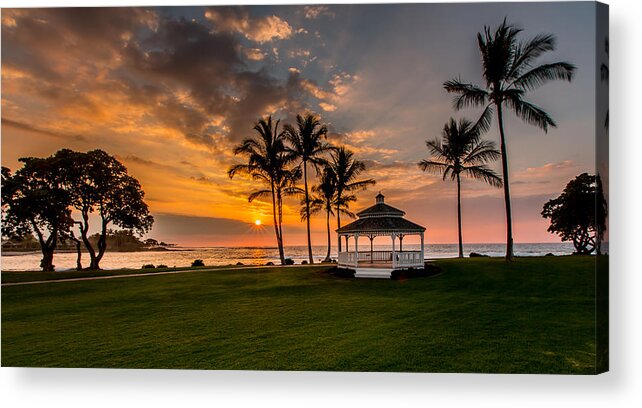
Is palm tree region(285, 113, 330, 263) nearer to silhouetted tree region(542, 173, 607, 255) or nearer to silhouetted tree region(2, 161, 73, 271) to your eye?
silhouetted tree region(542, 173, 607, 255)

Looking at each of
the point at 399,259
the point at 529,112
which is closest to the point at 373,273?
the point at 399,259

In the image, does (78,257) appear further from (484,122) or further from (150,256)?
(484,122)

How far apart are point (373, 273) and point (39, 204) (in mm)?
7055

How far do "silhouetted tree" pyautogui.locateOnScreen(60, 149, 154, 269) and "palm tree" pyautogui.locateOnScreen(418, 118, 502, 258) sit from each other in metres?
5.42

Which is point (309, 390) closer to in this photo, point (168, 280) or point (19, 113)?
point (168, 280)

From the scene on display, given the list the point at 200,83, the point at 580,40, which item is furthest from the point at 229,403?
the point at 580,40

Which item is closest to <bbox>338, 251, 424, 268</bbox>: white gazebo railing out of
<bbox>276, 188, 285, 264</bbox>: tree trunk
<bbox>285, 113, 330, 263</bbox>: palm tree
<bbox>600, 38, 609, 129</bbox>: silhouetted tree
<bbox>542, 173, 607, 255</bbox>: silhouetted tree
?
<bbox>285, 113, 330, 263</bbox>: palm tree

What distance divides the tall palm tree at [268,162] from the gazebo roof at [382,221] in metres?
2.03

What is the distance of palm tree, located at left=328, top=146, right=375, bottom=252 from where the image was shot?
8078 mm

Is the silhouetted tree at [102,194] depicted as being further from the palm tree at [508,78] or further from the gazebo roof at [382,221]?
the palm tree at [508,78]

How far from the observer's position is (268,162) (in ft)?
33.0

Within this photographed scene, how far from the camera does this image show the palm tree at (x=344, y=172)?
808 cm

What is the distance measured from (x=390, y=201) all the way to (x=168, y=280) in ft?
17.9

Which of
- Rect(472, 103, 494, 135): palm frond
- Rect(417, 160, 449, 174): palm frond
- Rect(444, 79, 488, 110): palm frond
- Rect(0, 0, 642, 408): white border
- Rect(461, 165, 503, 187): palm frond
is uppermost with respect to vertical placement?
Rect(444, 79, 488, 110): palm frond
